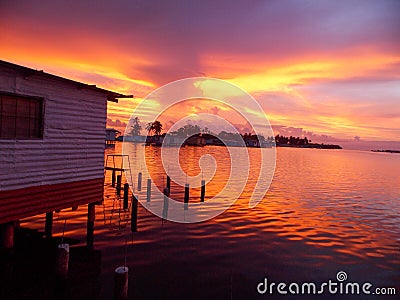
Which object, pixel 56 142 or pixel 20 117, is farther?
pixel 56 142

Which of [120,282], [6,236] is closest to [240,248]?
[120,282]

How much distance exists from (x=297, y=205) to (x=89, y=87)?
23.7 metres

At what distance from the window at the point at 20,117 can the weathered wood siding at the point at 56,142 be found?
0.22 meters

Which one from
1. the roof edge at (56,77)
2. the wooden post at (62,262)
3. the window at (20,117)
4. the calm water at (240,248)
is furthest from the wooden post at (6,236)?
the roof edge at (56,77)

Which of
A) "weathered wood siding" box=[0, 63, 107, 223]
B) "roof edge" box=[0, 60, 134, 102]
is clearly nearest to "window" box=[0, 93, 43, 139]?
"weathered wood siding" box=[0, 63, 107, 223]

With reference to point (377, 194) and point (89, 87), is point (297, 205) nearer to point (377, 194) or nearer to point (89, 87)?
point (377, 194)

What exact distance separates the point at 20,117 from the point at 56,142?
189 cm

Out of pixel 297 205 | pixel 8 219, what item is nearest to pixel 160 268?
pixel 8 219

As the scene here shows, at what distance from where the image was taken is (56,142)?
1295cm

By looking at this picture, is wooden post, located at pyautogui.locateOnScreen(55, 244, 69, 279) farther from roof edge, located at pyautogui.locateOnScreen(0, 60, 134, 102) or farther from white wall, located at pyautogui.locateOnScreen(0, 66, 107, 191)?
roof edge, located at pyautogui.locateOnScreen(0, 60, 134, 102)

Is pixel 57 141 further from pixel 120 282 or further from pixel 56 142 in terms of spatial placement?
pixel 120 282

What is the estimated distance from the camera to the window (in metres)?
10.8

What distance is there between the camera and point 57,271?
445 inches

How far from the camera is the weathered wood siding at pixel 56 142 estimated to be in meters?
11.1
